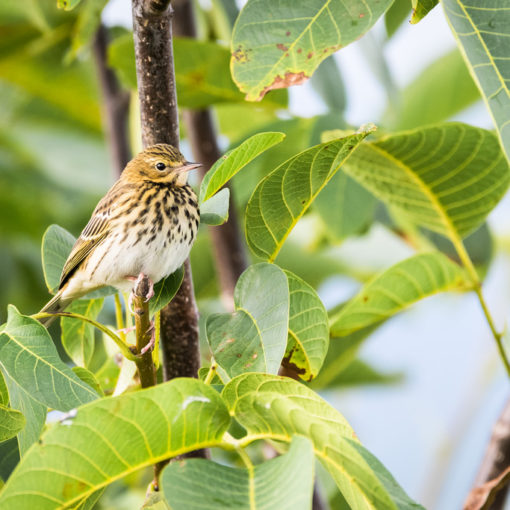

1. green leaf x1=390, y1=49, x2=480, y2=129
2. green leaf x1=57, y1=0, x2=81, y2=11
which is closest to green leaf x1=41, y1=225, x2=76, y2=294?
green leaf x1=57, y1=0, x2=81, y2=11

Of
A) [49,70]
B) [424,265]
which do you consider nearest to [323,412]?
[424,265]

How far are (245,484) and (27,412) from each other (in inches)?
14.7

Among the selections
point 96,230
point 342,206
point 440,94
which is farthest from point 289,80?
point 440,94

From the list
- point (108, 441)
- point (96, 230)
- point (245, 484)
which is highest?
point (96, 230)

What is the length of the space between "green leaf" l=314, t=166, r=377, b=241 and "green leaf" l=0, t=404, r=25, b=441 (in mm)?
1195

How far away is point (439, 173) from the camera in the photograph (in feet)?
5.48

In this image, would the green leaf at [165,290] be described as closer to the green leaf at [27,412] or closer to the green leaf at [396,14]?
the green leaf at [27,412]

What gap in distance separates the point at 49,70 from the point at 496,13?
276 cm

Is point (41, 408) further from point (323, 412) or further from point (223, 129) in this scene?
point (223, 129)

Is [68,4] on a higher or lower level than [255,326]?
higher

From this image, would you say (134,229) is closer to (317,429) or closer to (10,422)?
(10,422)

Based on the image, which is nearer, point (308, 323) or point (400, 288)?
point (308, 323)

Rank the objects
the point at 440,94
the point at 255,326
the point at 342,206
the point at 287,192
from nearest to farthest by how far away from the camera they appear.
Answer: the point at 255,326, the point at 287,192, the point at 342,206, the point at 440,94

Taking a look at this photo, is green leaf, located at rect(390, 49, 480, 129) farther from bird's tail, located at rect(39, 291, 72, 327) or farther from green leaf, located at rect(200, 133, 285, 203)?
green leaf, located at rect(200, 133, 285, 203)
